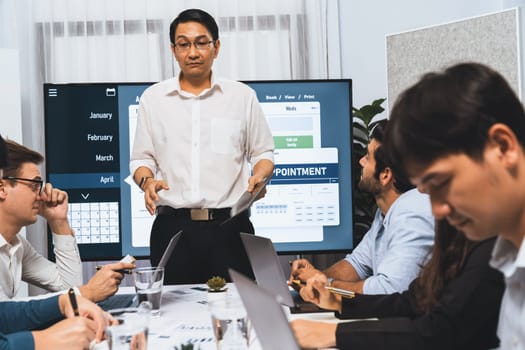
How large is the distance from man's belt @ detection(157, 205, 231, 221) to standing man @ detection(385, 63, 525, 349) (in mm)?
1577

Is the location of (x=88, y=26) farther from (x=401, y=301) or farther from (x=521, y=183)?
(x=521, y=183)

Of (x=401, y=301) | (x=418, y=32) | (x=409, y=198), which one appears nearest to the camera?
(x=401, y=301)

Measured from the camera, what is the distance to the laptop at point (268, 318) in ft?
3.24

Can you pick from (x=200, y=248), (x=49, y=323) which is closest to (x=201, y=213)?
(x=200, y=248)

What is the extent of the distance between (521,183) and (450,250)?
53 cm

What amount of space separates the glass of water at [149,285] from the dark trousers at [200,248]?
68 cm

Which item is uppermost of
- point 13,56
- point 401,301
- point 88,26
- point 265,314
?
point 88,26

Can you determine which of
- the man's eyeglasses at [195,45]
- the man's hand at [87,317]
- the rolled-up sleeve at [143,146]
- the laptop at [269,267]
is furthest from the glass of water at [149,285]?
the man's eyeglasses at [195,45]

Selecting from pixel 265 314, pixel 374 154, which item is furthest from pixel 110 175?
pixel 265 314

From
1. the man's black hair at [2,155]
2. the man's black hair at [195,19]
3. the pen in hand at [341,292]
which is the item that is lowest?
the pen in hand at [341,292]

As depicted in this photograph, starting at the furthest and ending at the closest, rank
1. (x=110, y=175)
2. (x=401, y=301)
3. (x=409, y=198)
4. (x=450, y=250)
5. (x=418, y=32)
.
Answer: (x=110, y=175) → (x=418, y=32) → (x=409, y=198) → (x=401, y=301) → (x=450, y=250)

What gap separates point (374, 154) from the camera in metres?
2.40

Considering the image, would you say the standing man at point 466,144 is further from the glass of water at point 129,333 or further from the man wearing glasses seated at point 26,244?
the man wearing glasses seated at point 26,244

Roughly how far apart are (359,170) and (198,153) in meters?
1.51
